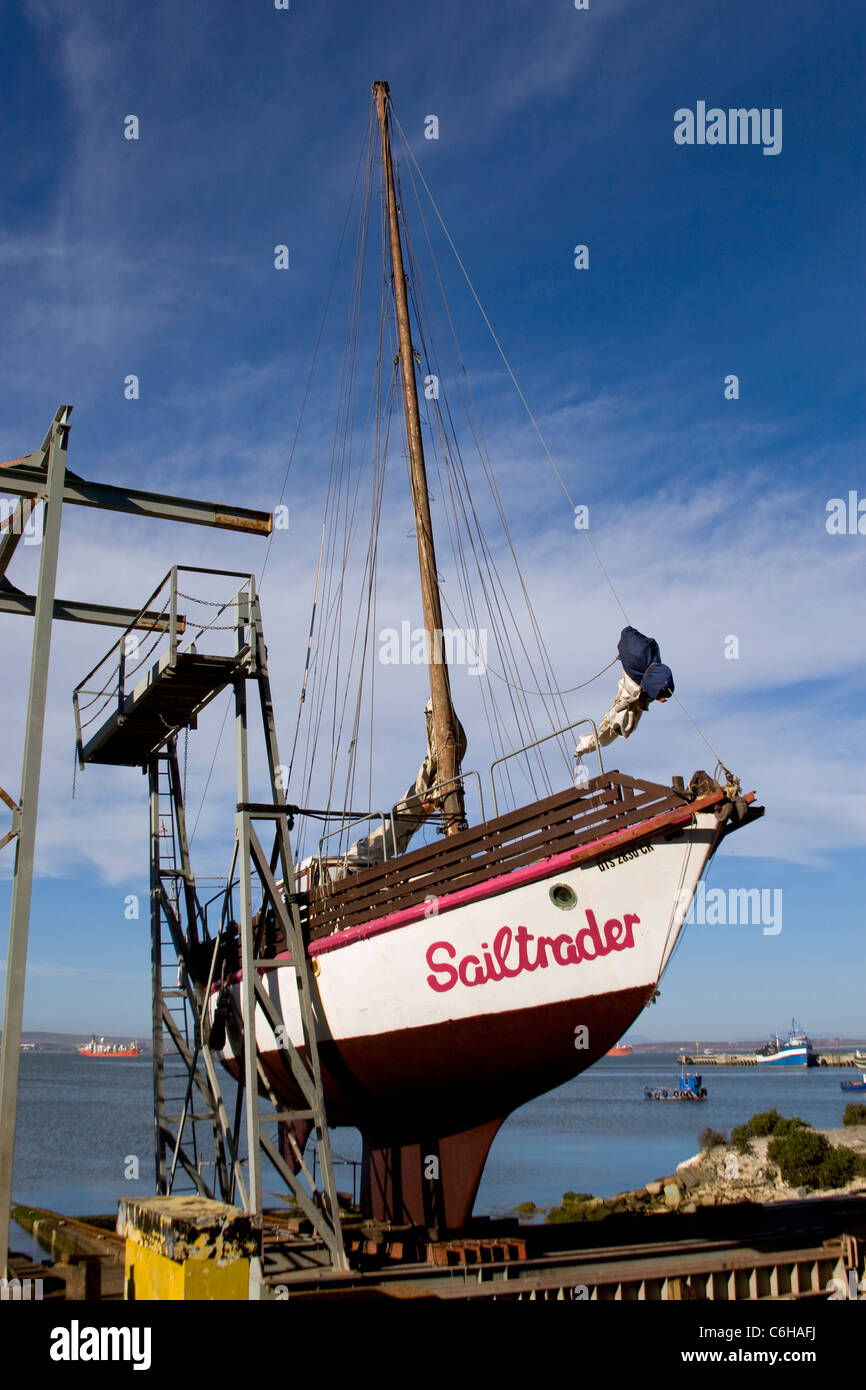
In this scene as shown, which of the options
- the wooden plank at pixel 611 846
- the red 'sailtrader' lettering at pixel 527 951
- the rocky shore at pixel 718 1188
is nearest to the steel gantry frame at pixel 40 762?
the wooden plank at pixel 611 846

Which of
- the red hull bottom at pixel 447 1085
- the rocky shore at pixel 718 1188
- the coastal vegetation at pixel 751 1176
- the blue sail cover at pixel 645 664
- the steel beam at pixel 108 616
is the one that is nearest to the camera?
the red hull bottom at pixel 447 1085

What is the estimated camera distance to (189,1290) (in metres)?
6.32

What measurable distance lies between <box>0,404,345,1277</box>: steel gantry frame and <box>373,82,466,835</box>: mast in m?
3.66

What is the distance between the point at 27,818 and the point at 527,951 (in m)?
6.99

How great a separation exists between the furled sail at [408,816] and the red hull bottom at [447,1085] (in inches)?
153

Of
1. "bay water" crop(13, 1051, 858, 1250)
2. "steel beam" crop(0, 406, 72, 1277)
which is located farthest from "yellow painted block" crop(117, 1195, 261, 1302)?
"bay water" crop(13, 1051, 858, 1250)

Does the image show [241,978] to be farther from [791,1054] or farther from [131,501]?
[791,1054]

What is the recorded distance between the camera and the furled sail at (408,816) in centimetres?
1809

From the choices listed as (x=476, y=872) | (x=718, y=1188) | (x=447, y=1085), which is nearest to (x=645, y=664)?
(x=476, y=872)

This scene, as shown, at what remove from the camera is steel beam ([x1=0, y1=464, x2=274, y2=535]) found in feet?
49.6

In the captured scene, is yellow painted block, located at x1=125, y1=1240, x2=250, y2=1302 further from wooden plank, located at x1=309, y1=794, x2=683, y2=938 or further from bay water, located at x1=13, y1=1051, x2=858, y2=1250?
bay water, located at x1=13, y1=1051, x2=858, y2=1250

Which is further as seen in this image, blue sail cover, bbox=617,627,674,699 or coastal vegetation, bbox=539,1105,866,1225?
coastal vegetation, bbox=539,1105,866,1225

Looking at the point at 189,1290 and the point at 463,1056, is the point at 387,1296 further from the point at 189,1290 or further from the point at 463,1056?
the point at 189,1290

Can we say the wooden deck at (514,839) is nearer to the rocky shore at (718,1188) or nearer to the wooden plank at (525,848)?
the wooden plank at (525,848)
